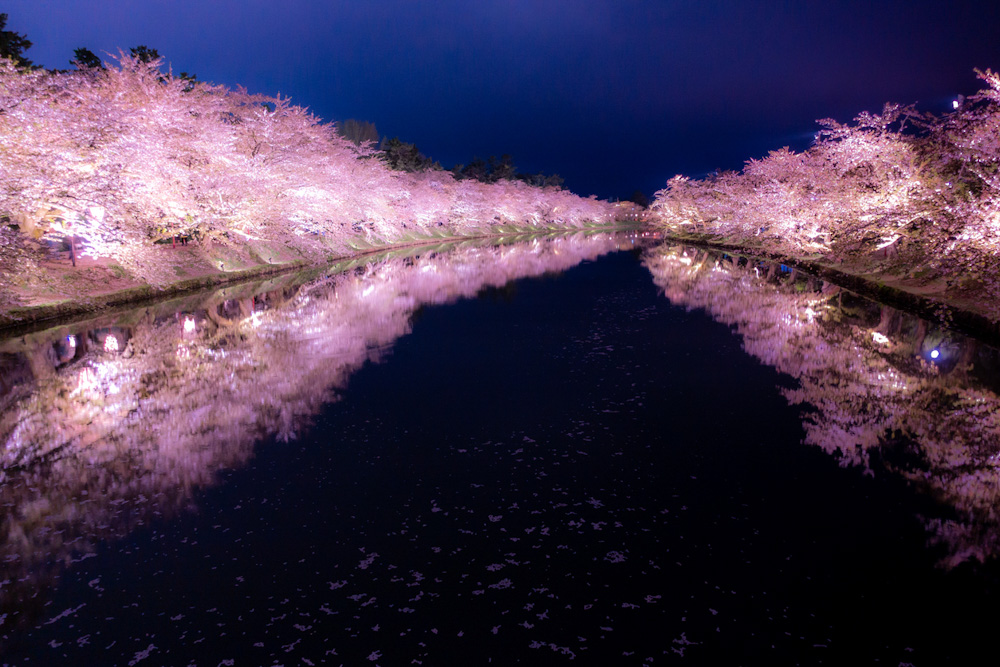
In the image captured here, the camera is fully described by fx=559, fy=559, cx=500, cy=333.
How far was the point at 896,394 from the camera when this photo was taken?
937cm

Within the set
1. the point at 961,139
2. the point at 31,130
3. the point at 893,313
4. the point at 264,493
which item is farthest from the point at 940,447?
the point at 31,130

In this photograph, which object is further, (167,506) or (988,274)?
(988,274)

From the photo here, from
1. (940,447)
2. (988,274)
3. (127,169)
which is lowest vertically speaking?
(940,447)

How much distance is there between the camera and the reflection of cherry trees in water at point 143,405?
18.2ft

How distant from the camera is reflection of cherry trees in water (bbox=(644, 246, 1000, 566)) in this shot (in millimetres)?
6027

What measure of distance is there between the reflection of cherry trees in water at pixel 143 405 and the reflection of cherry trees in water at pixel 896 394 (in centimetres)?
757

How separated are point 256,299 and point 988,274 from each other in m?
22.8

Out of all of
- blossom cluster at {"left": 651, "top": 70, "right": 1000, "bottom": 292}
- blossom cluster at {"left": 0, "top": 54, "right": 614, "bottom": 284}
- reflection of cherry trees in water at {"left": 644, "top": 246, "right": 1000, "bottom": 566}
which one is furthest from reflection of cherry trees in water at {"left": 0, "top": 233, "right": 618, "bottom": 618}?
blossom cluster at {"left": 651, "top": 70, "right": 1000, "bottom": 292}

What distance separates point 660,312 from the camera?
1727 centimetres

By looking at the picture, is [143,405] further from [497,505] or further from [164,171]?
[164,171]

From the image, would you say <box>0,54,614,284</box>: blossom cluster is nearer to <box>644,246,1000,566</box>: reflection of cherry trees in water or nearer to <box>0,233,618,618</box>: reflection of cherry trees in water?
<box>0,233,618,618</box>: reflection of cherry trees in water

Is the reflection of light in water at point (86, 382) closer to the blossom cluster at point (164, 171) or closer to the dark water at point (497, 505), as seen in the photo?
the dark water at point (497, 505)

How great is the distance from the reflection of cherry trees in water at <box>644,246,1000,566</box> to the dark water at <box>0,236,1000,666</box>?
0.19ft

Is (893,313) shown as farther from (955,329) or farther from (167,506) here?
(167,506)
